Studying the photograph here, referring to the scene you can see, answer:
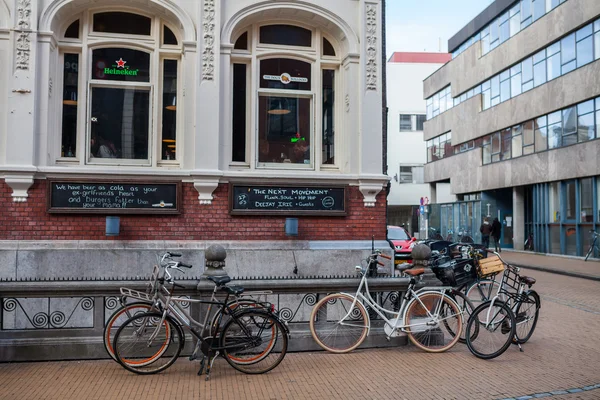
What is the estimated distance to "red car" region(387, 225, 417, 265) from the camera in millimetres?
20266

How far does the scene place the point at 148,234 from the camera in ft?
31.9

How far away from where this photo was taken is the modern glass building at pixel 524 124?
2623cm

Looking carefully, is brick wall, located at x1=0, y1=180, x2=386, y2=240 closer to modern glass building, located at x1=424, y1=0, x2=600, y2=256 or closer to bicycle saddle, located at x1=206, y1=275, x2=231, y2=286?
bicycle saddle, located at x1=206, y1=275, x2=231, y2=286

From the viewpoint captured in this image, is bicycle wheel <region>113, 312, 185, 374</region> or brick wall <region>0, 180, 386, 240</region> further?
brick wall <region>0, 180, 386, 240</region>

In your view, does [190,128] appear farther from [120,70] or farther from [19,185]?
[19,185]

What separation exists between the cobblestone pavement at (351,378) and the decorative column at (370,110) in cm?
319

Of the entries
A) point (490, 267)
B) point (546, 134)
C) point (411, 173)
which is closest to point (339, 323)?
point (490, 267)

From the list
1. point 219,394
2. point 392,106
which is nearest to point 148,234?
point 219,394

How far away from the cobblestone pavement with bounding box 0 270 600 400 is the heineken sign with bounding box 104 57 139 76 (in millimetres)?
4853

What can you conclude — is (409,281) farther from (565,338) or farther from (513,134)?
(513,134)

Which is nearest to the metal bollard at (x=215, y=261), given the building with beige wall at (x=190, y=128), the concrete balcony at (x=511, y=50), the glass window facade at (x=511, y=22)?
the building with beige wall at (x=190, y=128)

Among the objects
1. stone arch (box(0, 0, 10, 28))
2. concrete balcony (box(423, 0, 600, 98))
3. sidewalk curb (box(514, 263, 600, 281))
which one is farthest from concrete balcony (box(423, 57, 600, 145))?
stone arch (box(0, 0, 10, 28))

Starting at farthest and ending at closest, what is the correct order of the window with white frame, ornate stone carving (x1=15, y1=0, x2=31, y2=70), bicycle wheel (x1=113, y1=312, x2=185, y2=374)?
1. the window with white frame
2. ornate stone carving (x1=15, y1=0, x2=31, y2=70)
3. bicycle wheel (x1=113, y1=312, x2=185, y2=374)

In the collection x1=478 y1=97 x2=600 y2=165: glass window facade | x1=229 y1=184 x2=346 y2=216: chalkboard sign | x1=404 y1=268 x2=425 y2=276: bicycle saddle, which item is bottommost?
x1=404 y1=268 x2=425 y2=276: bicycle saddle
